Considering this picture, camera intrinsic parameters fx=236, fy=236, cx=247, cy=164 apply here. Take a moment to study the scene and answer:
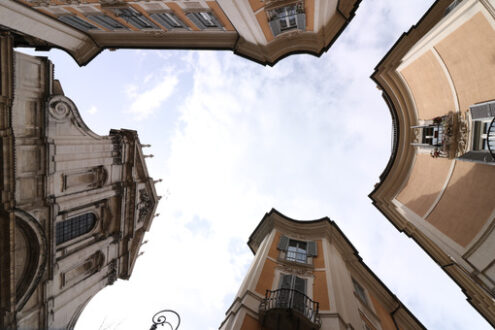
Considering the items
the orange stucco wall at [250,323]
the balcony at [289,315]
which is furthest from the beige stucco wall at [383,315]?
the orange stucco wall at [250,323]

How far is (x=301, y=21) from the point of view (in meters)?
12.6

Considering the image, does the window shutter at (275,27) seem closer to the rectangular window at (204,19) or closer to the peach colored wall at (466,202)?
the rectangular window at (204,19)

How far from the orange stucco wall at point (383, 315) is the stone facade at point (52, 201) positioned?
17875 millimetres

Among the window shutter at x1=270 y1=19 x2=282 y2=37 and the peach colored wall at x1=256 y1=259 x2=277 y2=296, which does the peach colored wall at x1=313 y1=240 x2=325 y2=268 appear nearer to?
the peach colored wall at x1=256 y1=259 x2=277 y2=296

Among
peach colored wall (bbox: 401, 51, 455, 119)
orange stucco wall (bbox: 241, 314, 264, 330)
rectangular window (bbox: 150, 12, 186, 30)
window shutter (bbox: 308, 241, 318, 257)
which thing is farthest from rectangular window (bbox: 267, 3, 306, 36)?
orange stucco wall (bbox: 241, 314, 264, 330)

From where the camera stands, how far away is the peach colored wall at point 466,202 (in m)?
7.89

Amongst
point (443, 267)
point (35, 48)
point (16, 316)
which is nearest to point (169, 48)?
point (35, 48)

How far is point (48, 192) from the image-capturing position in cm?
1141

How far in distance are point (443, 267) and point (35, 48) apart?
36.6 meters

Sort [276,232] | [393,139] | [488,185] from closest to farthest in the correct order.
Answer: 1. [488,185]
2. [393,139]
3. [276,232]

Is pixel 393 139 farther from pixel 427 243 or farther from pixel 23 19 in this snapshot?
pixel 23 19

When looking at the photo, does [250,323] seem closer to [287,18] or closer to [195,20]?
[287,18]

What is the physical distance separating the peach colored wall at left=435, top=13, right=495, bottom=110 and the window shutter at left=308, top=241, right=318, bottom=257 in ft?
36.0

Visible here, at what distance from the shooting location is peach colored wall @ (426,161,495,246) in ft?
25.9
